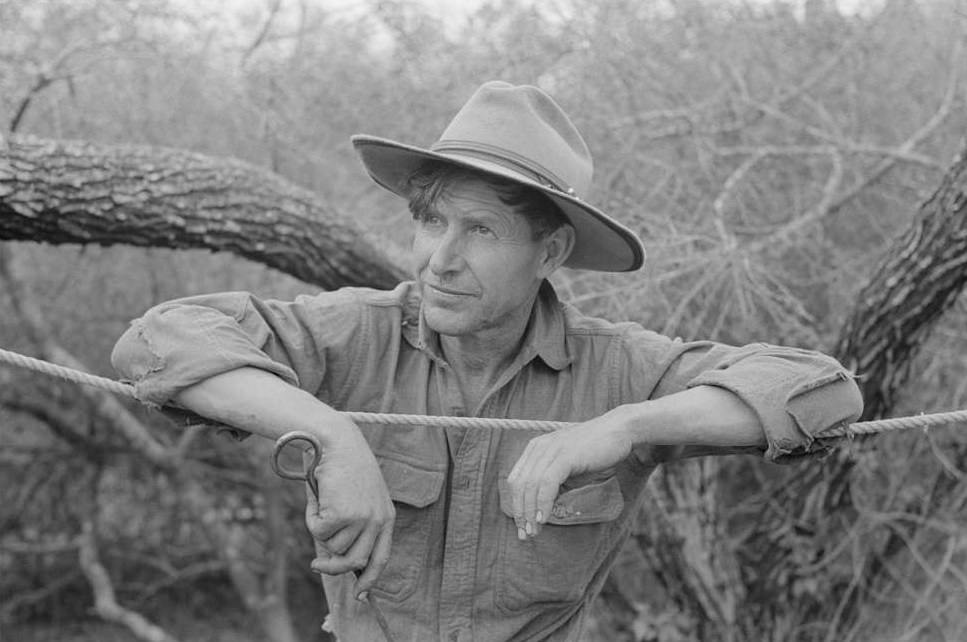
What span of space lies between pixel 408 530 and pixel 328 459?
1.74 ft

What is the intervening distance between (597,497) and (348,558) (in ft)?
2.33

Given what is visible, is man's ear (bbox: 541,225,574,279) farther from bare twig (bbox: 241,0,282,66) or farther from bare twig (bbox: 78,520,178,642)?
bare twig (bbox: 78,520,178,642)

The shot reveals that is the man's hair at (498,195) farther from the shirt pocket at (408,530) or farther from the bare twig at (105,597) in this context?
the bare twig at (105,597)

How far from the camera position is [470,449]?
2459mm

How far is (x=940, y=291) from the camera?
12.3ft

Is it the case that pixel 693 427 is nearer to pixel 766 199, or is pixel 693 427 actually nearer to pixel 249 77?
pixel 766 199

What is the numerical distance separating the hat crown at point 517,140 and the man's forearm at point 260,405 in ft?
1.97

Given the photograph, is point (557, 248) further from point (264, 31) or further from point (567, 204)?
point (264, 31)

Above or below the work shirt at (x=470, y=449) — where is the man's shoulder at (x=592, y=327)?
above

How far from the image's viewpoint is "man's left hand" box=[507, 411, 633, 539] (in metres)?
1.98

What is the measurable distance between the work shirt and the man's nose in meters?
0.22

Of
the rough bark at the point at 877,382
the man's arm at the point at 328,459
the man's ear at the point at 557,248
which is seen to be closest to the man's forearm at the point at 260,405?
the man's arm at the point at 328,459

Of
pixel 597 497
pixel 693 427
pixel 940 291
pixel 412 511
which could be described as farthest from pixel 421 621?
pixel 940 291

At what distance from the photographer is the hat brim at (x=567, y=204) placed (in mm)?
2291
